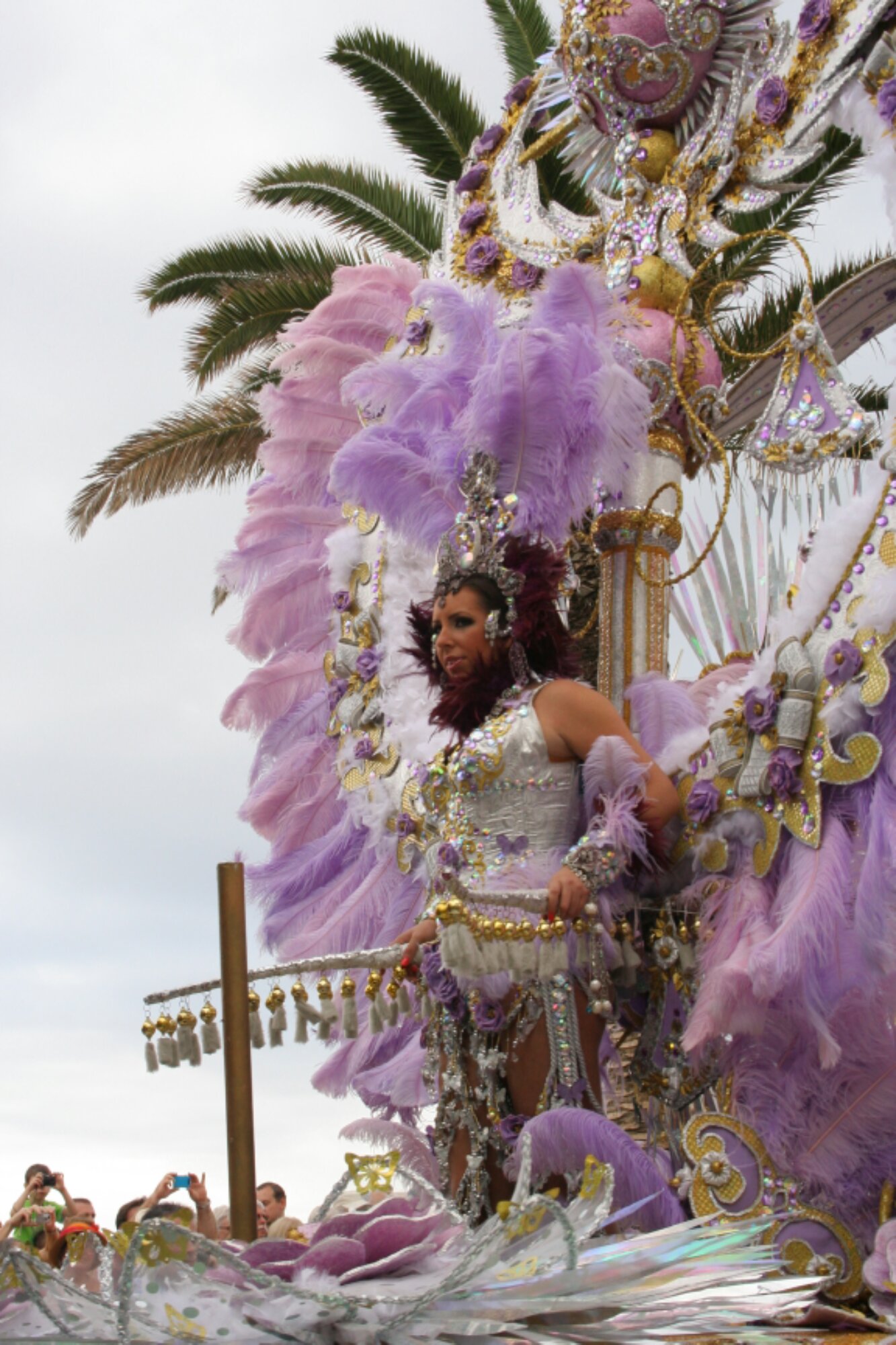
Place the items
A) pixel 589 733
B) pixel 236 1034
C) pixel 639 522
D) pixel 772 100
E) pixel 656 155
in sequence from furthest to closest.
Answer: pixel 656 155, pixel 639 522, pixel 772 100, pixel 589 733, pixel 236 1034

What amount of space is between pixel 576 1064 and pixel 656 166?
2.71 metres

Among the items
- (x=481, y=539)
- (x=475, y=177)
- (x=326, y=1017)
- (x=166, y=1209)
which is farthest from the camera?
→ (x=475, y=177)

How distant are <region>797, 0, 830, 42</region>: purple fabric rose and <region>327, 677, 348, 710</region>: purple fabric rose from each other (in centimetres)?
240

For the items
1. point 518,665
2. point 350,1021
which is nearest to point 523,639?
point 518,665

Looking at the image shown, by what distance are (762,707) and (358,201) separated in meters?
6.84

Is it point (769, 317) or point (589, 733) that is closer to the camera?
point (589, 733)

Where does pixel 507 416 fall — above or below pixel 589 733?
above

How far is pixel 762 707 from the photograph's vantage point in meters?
3.76

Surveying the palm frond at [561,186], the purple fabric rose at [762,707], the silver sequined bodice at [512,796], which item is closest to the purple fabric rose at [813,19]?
the purple fabric rose at [762,707]

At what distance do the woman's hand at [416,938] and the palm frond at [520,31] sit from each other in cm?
689

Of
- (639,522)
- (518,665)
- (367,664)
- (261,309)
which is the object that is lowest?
(518,665)

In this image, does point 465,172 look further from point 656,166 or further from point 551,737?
point 551,737

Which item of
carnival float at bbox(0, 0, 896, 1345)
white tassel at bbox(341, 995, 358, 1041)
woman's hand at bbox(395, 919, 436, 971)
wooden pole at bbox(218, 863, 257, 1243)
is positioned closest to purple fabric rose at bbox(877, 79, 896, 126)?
carnival float at bbox(0, 0, 896, 1345)

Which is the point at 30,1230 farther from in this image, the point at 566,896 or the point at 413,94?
the point at 413,94
